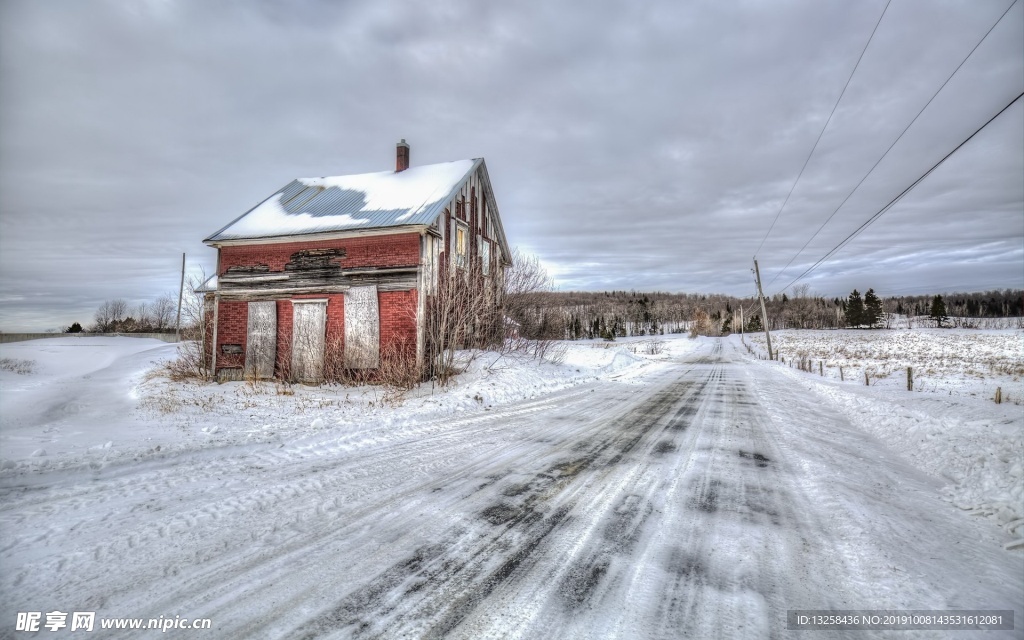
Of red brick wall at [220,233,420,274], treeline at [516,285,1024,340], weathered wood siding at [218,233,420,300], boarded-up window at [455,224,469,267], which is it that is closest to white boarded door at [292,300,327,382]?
weathered wood siding at [218,233,420,300]

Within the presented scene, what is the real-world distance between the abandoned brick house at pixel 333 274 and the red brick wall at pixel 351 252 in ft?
0.11

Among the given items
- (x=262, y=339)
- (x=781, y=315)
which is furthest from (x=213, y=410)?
(x=781, y=315)

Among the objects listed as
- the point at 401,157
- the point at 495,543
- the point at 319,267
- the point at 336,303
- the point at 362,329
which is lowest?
the point at 495,543

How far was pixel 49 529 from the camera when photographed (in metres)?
3.37

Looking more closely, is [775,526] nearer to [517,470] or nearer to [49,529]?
A: [517,470]

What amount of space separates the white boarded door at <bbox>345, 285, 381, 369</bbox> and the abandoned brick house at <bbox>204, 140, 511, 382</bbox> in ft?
0.11

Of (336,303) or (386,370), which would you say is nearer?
(386,370)

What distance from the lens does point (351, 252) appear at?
13.8m

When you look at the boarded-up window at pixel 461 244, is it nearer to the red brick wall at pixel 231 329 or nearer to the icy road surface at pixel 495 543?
the red brick wall at pixel 231 329

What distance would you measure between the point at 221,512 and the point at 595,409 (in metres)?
6.91

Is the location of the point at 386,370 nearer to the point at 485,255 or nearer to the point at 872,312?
the point at 485,255

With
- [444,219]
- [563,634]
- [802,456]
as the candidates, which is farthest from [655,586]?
[444,219]

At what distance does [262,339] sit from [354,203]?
19.0ft

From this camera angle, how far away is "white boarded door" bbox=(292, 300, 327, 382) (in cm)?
1362
